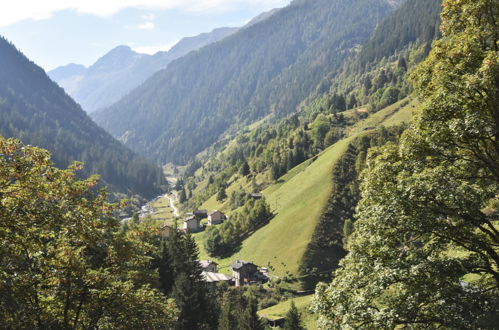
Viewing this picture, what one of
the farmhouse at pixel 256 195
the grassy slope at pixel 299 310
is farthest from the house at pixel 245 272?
the farmhouse at pixel 256 195

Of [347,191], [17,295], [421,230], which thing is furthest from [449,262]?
[347,191]

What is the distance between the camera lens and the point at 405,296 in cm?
1603

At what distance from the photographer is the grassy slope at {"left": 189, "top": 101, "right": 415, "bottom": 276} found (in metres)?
114

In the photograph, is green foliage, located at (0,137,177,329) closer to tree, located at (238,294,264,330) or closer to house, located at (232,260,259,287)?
tree, located at (238,294,264,330)

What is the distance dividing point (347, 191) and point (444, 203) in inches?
4528

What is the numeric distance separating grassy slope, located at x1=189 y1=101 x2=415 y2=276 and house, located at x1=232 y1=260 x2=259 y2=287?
5610mm

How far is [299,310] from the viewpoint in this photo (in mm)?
87750

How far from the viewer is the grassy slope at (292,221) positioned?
114188 mm

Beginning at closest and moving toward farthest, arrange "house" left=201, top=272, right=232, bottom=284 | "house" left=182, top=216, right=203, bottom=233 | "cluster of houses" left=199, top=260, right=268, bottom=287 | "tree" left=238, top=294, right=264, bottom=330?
"tree" left=238, top=294, right=264, bottom=330 < "cluster of houses" left=199, top=260, right=268, bottom=287 < "house" left=201, top=272, right=232, bottom=284 < "house" left=182, top=216, right=203, bottom=233

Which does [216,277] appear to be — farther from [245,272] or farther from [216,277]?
[245,272]

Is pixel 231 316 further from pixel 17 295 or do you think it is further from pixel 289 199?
pixel 289 199

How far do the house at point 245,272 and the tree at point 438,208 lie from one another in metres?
96.9

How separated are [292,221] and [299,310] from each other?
4272 cm

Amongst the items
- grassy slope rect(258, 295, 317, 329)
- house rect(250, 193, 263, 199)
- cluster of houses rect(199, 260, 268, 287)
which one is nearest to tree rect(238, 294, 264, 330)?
grassy slope rect(258, 295, 317, 329)
